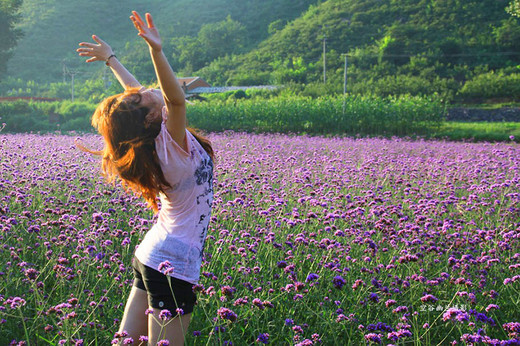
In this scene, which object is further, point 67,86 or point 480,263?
point 67,86

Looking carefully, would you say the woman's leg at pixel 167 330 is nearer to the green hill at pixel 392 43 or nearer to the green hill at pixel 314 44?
the green hill at pixel 314 44

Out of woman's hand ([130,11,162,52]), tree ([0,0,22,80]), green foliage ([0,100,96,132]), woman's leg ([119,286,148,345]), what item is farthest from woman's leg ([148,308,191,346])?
tree ([0,0,22,80])

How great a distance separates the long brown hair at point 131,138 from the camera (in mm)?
2174

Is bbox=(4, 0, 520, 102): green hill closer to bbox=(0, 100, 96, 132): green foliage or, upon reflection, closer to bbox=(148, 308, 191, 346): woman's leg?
bbox=(0, 100, 96, 132): green foliage

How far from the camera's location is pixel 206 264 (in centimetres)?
334

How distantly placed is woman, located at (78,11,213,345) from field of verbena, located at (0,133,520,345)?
220 millimetres

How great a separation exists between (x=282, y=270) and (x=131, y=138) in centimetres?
182

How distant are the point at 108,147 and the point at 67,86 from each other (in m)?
66.0

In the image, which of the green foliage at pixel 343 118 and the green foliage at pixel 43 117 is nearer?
the green foliage at pixel 343 118

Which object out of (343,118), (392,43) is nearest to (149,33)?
(343,118)

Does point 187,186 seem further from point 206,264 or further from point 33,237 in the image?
point 33,237

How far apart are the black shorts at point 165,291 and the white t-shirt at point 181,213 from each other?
38 millimetres

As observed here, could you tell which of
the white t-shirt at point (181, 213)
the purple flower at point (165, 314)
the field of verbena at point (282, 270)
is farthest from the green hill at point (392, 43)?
the purple flower at point (165, 314)

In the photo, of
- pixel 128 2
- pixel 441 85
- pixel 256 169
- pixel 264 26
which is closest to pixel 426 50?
pixel 441 85
